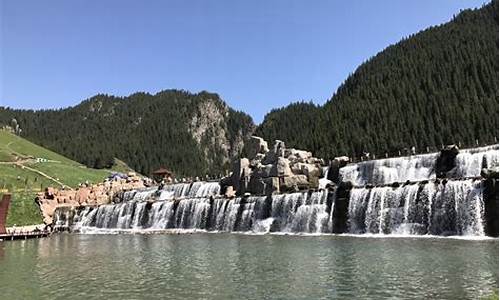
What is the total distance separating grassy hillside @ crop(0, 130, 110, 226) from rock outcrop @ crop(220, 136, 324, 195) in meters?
40.4

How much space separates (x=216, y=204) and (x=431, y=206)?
35093mm

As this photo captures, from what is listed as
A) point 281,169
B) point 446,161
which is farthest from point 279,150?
point 446,161

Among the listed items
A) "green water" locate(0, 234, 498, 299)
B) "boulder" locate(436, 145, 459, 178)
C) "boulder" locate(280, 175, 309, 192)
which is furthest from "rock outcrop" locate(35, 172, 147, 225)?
"boulder" locate(436, 145, 459, 178)

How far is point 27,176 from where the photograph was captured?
5423 inches

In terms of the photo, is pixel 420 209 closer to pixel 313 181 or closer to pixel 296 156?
pixel 313 181

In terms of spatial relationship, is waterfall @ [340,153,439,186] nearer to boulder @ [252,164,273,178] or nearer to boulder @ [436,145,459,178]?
boulder @ [436,145,459,178]

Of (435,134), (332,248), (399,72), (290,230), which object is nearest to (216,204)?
(290,230)

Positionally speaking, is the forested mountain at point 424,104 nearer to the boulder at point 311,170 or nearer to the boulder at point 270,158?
the boulder at point 270,158

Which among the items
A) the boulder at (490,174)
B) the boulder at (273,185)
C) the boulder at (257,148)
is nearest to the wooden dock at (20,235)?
the boulder at (273,185)

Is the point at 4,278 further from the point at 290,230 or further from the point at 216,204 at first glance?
the point at 216,204

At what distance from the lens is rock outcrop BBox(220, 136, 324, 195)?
8231 cm

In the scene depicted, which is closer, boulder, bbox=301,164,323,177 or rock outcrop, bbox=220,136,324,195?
rock outcrop, bbox=220,136,324,195

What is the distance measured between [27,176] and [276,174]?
84.0 metres

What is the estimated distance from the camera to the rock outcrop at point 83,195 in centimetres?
10806
